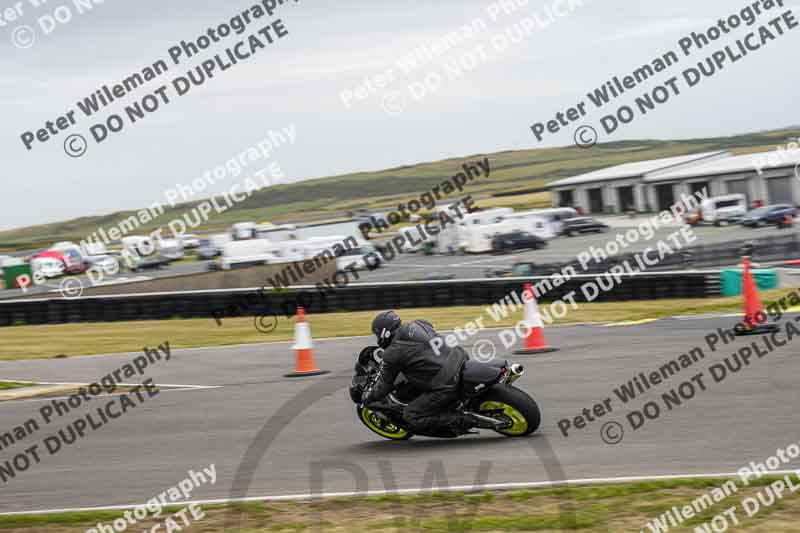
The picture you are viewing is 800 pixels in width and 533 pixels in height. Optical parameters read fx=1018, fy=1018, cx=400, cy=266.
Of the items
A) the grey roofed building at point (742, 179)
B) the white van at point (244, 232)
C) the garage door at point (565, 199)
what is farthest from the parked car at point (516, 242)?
the garage door at point (565, 199)

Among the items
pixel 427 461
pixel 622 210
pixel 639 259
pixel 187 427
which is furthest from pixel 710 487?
pixel 622 210

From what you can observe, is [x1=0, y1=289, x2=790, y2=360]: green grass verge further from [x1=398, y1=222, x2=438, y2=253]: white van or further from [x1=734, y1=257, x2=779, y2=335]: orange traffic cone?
[x1=398, y1=222, x2=438, y2=253]: white van

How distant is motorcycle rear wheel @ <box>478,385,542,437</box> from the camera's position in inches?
328

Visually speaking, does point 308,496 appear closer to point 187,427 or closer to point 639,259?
point 187,427

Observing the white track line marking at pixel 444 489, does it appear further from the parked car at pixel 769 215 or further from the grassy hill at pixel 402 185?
the grassy hill at pixel 402 185

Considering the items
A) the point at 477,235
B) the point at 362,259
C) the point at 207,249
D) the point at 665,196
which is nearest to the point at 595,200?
the point at 665,196

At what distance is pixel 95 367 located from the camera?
53.6ft

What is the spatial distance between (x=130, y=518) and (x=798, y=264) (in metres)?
23.7

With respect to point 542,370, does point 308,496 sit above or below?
above

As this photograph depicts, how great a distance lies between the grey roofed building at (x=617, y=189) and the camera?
58219 mm

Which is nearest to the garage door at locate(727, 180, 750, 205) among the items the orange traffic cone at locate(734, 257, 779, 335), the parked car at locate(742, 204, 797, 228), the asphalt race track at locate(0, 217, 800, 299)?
the asphalt race track at locate(0, 217, 800, 299)

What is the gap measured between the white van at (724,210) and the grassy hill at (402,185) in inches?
1497

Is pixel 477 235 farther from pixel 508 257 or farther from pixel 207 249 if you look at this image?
pixel 207 249

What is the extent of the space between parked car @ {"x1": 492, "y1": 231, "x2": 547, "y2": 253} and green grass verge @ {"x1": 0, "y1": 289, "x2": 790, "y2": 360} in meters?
25.5
